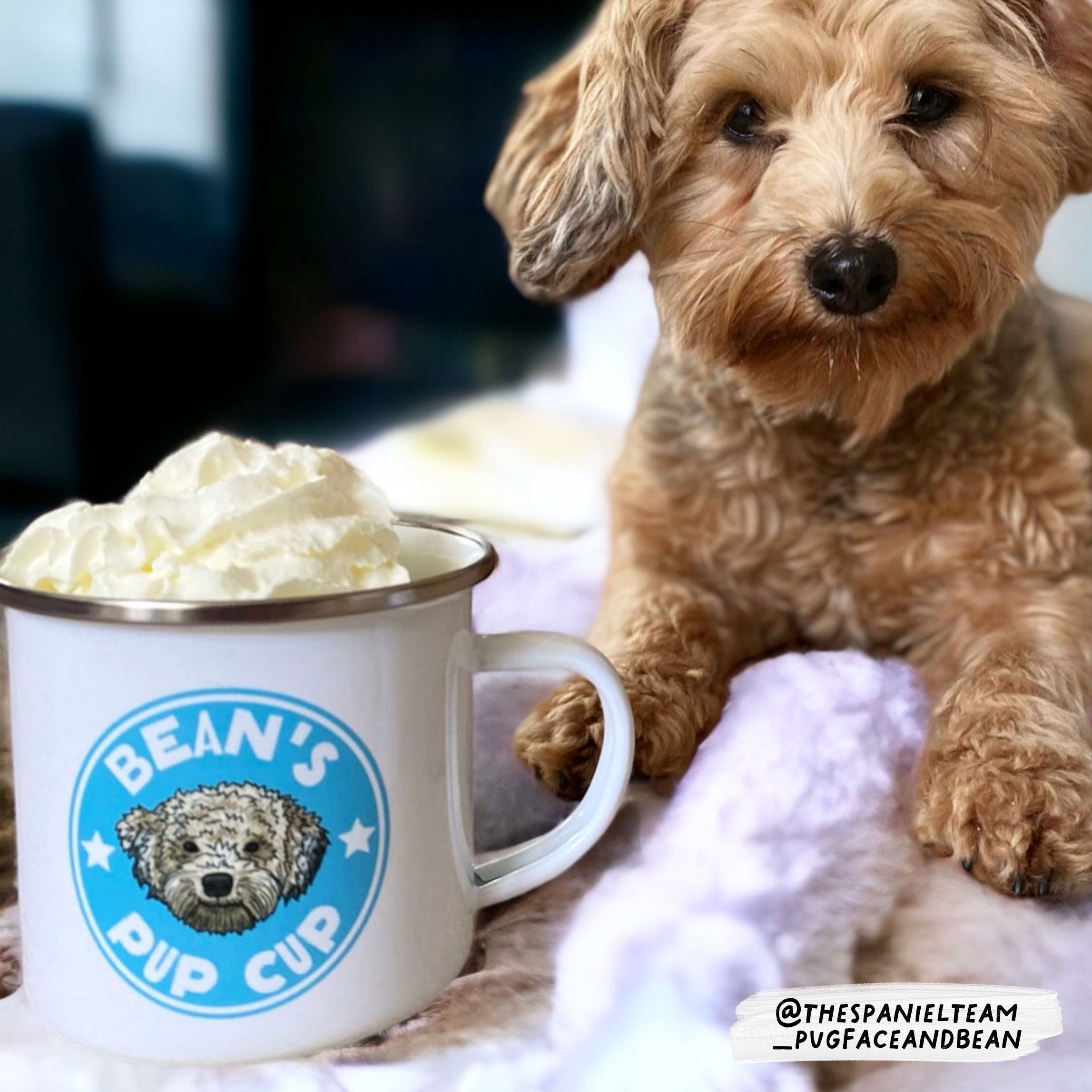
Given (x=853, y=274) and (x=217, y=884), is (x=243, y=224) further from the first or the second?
(x=217, y=884)

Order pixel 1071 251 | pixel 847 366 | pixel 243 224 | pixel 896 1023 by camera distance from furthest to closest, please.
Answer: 1. pixel 1071 251
2. pixel 243 224
3. pixel 847 366
4. pixel 896 1023

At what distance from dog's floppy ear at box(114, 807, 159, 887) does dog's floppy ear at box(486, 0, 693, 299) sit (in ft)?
1.76

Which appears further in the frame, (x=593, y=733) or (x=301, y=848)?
(x=593, y=733)

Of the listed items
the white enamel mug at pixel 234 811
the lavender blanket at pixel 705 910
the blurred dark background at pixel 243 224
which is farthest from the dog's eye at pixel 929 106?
the white enamel mug at pixel 234 811

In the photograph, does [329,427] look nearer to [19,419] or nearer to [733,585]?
[19,419]

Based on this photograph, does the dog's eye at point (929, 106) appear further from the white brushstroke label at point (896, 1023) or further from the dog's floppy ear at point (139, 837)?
the dog's floppy ear at point (139, 837)

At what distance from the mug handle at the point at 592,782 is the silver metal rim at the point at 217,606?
Answer: 81 mm

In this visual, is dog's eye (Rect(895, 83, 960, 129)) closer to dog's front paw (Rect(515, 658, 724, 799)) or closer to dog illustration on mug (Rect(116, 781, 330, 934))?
dog's front paw (Rect(515, 658, 724, 799))

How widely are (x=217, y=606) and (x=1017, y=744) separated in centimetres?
60

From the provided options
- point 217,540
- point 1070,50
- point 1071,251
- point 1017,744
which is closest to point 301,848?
point 217,540

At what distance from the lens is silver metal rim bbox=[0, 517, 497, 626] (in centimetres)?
64

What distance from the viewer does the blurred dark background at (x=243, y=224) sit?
1113 millimetres

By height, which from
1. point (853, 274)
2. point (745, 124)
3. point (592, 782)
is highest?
point (745, 124)

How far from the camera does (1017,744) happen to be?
0.93m
